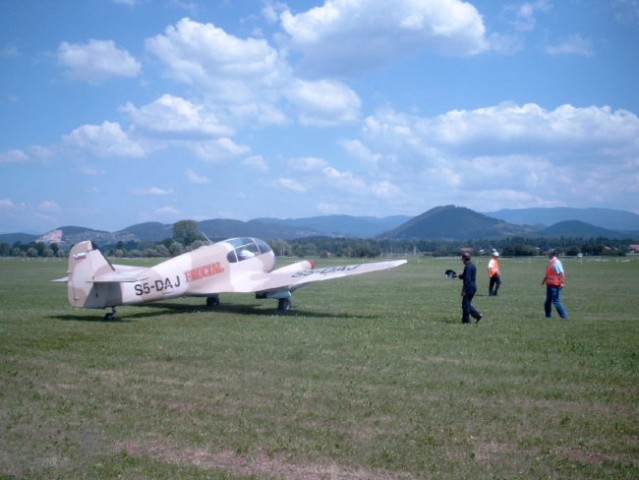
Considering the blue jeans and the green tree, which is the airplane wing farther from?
the green tree

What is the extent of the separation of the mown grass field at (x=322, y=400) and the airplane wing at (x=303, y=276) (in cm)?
267

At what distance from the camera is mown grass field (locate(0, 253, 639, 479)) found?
5883mm

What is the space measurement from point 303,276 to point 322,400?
1059cm

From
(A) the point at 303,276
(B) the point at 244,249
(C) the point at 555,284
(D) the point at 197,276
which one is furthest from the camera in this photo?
(B) the point at 244,249

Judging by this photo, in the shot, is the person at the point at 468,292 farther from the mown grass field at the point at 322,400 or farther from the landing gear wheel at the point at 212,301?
the landing gear wheel at the point at 212,301

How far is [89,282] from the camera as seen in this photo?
15.9m

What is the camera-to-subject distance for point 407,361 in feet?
34.3

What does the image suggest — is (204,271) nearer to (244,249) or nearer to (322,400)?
(244,249)

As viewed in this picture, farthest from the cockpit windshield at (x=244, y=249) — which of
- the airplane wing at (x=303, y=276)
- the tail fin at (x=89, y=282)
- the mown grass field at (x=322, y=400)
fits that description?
the mown grass field at (x=322, y=400)

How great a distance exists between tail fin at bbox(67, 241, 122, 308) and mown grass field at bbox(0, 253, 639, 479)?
77cm

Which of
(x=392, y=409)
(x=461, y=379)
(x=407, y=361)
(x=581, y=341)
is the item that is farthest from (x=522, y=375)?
(x=581, y=341)

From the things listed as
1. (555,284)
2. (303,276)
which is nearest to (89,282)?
(303,276)

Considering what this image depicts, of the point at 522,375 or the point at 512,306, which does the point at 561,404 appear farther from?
the point at 512,306

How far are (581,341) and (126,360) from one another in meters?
9.09
